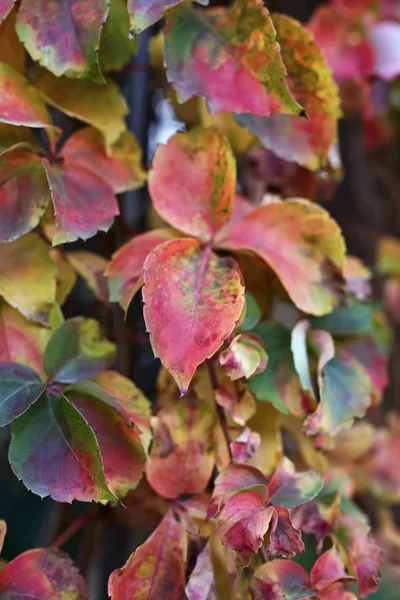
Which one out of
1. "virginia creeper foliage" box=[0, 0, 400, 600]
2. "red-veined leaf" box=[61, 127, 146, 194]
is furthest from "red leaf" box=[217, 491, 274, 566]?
"red-veined leaf" box=[61, 127, 146, 194]

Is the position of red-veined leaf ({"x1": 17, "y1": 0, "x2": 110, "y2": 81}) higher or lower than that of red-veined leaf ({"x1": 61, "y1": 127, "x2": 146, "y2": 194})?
higher

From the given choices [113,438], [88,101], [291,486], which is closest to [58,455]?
[113,438]

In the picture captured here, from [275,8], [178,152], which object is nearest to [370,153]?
[275,8]

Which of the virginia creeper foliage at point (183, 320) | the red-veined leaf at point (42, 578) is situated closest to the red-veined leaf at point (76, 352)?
the virginia creeper foliage at point (183, 320)

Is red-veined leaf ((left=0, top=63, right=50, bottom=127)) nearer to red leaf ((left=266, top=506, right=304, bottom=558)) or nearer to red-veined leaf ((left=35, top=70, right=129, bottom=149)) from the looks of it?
red-veined leaf ((left=35, top=70, right=129, bottom=149))

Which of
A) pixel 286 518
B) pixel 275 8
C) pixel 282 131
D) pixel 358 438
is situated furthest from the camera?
pixel 275 8

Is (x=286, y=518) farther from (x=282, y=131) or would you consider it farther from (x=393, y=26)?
(x=393, y=26)
